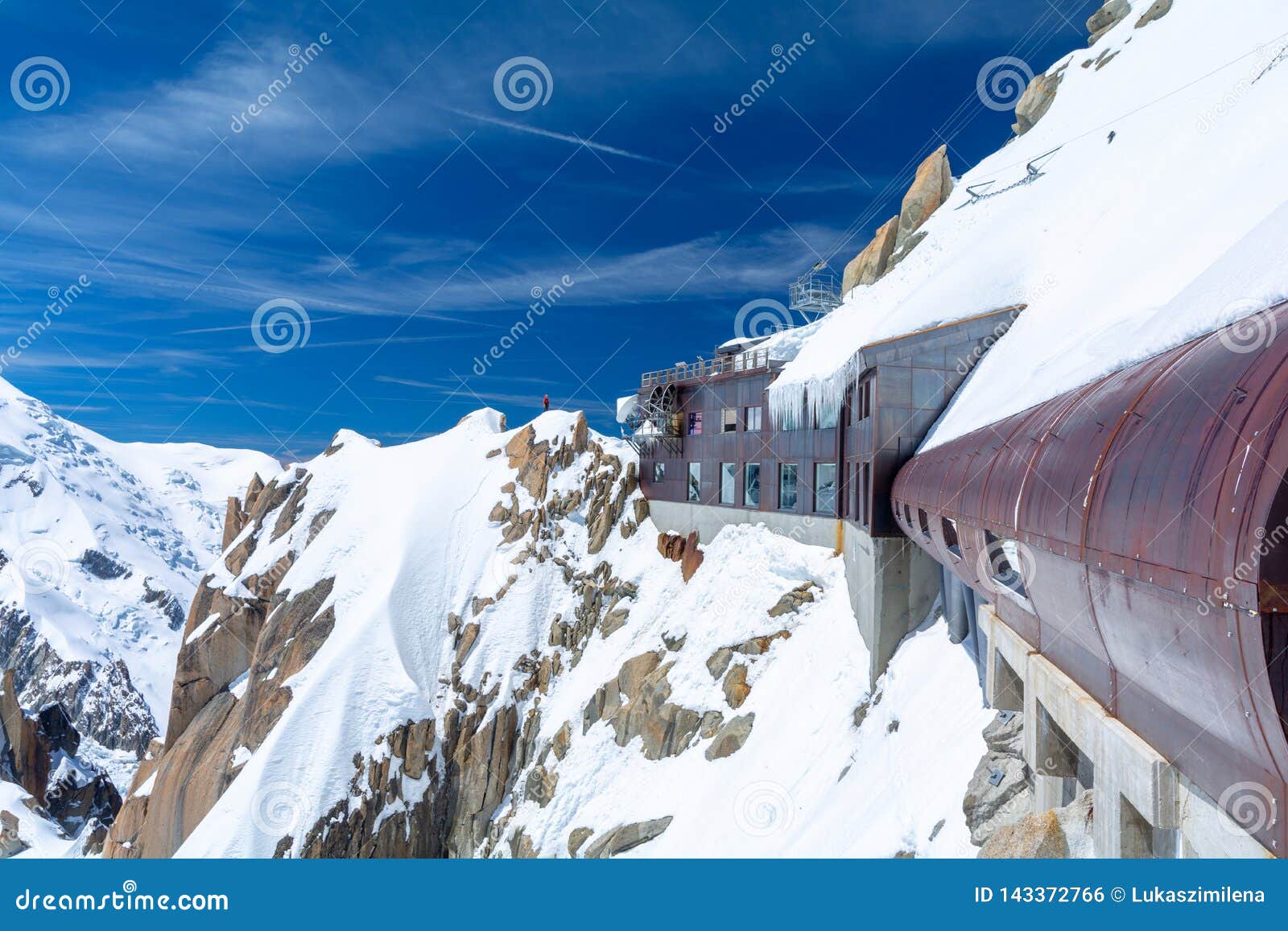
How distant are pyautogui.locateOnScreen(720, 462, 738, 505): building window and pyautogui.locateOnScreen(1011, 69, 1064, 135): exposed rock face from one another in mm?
28699

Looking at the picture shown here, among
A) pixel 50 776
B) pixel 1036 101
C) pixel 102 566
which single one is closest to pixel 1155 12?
pixel 1036 101

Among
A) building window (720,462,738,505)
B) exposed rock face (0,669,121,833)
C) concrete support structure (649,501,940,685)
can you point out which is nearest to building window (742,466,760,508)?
building window (720,462,738,505)

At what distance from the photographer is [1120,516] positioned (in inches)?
154

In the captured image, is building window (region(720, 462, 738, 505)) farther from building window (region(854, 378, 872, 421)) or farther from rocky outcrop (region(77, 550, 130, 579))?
rocky outcrop (region(77, 550, 130, 579))

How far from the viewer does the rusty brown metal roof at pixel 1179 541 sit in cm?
297

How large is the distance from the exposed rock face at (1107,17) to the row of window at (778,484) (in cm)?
3526

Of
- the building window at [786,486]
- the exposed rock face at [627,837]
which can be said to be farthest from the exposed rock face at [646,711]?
the building window at [786,486]

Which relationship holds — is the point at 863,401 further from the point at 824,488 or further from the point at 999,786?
the point at 999,786

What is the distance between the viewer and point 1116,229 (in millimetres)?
17312

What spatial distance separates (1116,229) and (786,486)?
1189 centimetres

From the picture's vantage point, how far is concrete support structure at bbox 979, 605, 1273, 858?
170 inches

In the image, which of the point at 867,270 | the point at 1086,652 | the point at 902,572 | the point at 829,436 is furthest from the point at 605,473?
the point at 1086,652

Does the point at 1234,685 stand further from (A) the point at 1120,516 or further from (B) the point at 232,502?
(B) the point at 232,502

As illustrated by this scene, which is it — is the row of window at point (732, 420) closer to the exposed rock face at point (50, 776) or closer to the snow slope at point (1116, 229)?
the snow slope at point (1116, 229)
